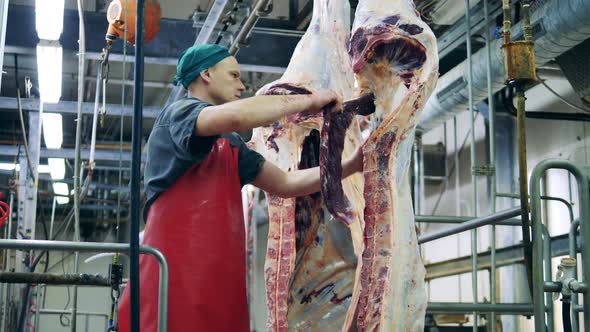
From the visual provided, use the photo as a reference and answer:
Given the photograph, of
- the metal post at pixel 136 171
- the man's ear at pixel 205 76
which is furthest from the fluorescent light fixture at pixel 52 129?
the metal post at pixel 136 171

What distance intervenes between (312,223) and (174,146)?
70 cm

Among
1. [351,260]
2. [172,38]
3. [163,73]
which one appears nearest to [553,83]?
[172,38]

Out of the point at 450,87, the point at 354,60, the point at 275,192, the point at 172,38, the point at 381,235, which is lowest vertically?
the point at 381,235

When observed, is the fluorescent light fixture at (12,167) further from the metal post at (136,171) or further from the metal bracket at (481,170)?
the metal post at (136,171)

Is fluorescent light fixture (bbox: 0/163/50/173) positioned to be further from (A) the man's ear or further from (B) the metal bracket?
(A) the man's ear

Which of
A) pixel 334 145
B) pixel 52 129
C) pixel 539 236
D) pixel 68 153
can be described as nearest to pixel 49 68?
pixel 52 129

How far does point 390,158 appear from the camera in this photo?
2.58m

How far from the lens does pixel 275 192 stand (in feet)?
10.1

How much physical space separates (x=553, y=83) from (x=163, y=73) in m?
4.25

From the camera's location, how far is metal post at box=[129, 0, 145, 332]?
204 cm

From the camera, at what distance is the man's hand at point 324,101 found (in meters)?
2.63

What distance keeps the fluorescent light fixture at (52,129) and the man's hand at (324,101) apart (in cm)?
662

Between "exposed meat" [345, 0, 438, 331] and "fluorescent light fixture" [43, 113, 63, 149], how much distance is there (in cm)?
672

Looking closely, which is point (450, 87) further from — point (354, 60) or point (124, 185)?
point (124, 185)
